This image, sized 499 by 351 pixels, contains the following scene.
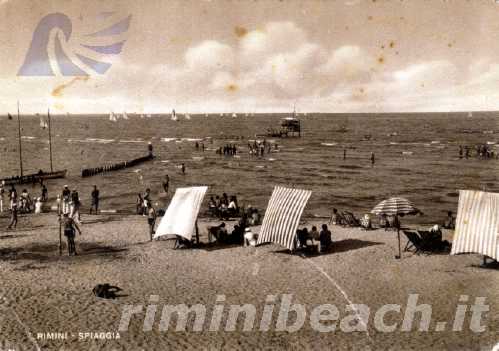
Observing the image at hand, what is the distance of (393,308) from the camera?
12008 mm

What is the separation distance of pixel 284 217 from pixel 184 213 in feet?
12.6

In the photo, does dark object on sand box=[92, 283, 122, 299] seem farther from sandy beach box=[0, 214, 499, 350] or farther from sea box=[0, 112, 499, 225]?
sea box=[0, 112, 499, 225]

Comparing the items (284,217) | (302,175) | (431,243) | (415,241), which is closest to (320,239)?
(284,217)

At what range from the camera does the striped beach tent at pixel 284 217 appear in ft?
52.0

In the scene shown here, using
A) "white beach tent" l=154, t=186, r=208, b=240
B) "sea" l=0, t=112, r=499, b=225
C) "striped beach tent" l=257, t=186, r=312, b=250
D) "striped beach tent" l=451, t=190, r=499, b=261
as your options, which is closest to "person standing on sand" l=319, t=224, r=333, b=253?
"striped beach tent" l=257, t=186, r=312, b=250

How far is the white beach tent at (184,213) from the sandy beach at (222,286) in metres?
0.74

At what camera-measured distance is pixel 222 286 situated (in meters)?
13.6

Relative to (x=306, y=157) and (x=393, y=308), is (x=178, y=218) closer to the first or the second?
(x=393, y=308)

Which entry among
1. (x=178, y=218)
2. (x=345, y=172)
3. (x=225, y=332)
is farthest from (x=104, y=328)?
(x=345, y=172)

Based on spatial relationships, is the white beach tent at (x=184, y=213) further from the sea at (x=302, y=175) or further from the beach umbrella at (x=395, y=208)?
the sea at (x=302, y=175)

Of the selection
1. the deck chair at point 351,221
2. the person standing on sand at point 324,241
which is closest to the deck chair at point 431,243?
the person standing on sand at point 324,241

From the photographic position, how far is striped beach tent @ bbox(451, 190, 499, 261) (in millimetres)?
13734

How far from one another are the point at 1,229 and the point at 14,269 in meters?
7.61

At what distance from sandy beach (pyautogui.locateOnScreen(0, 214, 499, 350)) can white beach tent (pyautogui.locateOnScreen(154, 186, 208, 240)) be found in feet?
2.44
